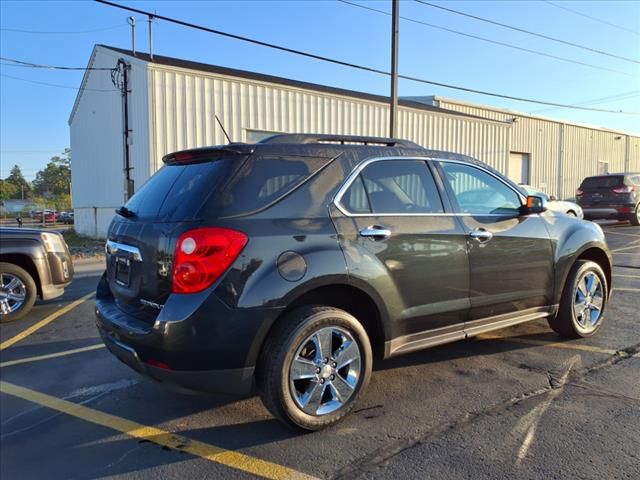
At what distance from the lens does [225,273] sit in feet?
9.04

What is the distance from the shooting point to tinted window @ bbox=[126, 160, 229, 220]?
9.70 feet

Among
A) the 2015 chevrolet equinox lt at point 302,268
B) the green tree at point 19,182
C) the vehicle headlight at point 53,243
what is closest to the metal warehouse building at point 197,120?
the vehicle headlight at point 53,243

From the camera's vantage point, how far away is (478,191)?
170 inches

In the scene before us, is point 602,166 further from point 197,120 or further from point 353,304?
point 353,304

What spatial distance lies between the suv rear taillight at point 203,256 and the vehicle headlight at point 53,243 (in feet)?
14.0

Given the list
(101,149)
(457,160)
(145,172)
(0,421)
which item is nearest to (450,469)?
(457,160)

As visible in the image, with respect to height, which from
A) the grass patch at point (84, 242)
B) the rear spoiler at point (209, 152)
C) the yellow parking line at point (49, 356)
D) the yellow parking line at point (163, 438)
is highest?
the rear spoiler at point (209, 152)

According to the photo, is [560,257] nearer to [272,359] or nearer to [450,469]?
[450,469]

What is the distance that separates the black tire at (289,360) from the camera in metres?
2.89

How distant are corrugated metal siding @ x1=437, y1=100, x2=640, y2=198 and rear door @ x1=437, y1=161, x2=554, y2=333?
985 inches

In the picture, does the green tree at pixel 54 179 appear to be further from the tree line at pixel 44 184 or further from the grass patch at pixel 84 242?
the grass patch at pixel 84 242

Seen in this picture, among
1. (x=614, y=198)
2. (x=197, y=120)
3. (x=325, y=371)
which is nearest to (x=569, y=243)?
(x=325, y=371)

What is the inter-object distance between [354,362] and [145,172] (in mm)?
13373

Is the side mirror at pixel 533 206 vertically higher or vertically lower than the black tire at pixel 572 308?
higher
